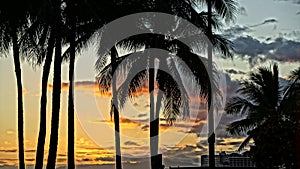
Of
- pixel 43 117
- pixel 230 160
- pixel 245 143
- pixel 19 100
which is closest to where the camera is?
pixel 43 117

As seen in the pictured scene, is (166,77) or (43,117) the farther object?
(166,77)

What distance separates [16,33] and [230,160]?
11975mm

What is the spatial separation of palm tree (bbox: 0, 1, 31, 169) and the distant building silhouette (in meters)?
9.26

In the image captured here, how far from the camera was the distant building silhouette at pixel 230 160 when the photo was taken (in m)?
28.4

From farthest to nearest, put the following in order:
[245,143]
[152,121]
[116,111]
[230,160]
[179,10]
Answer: [245,143], [230,160], [116,111], [152,121], [179,10]

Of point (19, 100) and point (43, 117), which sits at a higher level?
point (19, 100)

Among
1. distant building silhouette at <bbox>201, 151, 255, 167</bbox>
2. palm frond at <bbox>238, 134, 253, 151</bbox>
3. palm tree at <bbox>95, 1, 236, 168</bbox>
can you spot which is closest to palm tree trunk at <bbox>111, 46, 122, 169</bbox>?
palm tree at <bbox>95, 1, 236, 168</bbox>

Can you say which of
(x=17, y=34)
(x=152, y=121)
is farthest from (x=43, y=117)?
(x=152, y=121)

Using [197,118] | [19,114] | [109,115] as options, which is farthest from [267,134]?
[19,114]

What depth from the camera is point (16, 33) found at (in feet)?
73.0

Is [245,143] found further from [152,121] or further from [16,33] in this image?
[16,33]

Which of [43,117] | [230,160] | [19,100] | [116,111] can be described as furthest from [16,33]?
[230,160]

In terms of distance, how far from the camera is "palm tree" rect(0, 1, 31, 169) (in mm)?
21203

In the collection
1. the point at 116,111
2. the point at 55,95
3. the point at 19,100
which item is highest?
the point at 55,95
